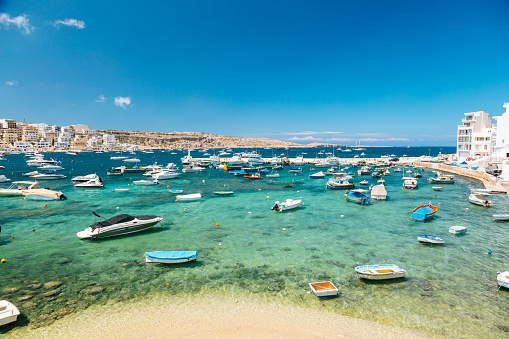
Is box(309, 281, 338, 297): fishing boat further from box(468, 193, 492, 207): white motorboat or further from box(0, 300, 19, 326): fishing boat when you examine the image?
box(468, 193, 492, 207): white motorboat

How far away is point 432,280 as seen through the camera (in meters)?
15.5

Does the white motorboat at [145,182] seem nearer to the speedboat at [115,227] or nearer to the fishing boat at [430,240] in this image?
the speedboat at [115,227]

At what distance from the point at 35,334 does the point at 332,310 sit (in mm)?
13299

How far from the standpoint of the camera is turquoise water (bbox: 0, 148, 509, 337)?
512 inches

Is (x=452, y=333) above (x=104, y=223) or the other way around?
the other way around

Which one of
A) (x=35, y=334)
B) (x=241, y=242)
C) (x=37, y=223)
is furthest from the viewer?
(x=37, y=223)

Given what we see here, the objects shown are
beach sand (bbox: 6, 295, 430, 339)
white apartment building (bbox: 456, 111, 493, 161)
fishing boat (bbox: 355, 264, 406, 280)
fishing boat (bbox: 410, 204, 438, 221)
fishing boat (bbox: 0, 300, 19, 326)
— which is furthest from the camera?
white apartment building (bbox: 456, 111, 493, 161)

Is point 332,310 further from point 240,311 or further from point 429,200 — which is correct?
point 429,200

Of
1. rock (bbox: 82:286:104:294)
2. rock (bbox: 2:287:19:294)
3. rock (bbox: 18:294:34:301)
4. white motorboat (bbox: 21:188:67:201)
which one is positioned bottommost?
rock (bbox: 82:286:104:294)

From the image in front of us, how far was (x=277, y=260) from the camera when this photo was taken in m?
18.3

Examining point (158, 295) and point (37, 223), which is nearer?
point (158, 295)

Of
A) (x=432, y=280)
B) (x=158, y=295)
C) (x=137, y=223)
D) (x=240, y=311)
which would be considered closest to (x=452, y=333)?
(x=432, y=280)

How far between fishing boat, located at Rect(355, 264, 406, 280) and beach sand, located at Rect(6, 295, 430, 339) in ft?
11.8

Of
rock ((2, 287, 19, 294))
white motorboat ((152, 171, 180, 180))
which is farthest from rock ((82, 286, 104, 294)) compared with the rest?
white motorboat ((152, 171, 180, 180))
